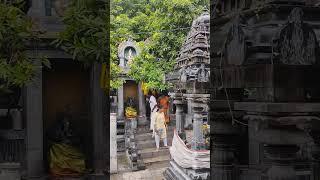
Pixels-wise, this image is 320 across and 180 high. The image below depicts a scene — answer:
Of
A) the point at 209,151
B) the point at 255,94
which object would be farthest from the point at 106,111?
the point at 255,94

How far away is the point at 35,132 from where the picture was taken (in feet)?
15.3

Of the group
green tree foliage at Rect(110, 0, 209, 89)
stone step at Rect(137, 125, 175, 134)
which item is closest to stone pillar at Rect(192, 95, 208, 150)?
stone step at Rect(137, 125, 175, 134)

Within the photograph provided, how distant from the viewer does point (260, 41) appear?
3.35 meters

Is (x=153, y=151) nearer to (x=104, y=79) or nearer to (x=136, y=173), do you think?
(x=136, y=173)

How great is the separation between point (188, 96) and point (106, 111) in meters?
1.04

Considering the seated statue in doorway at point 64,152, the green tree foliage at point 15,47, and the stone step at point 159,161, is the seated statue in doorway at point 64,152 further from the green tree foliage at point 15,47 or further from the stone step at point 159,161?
the stone step at point 159,161

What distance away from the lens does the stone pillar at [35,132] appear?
15.1 feet

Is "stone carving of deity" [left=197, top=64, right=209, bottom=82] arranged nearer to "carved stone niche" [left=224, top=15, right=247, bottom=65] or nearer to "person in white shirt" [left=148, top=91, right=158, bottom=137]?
"carved stone niche" [left=224, top=15, right=247, bottom=65]

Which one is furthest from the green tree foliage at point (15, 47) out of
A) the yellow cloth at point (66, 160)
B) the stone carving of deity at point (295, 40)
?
the stone carving of deity at point (295, 40)

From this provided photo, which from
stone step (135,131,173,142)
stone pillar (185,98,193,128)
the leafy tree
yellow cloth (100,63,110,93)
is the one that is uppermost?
the leafy tree

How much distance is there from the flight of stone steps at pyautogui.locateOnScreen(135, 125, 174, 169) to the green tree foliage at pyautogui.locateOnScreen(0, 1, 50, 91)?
134 centimetres

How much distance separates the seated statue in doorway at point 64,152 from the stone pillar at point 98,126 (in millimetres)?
200

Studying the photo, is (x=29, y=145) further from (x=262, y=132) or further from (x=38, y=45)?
(x=262, y=132)

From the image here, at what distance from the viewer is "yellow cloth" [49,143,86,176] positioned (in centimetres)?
472
